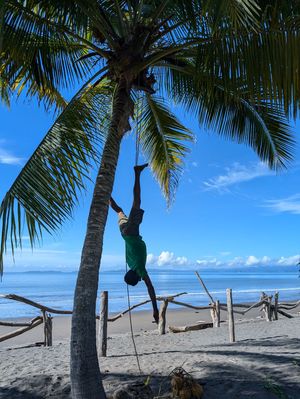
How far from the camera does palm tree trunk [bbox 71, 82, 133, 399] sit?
13.0 feet

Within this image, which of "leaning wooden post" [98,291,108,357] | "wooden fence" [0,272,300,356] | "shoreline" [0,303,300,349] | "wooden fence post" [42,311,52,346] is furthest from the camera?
"shoreline" [0,303,300,349]

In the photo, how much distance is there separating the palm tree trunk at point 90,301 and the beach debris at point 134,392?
0.44m

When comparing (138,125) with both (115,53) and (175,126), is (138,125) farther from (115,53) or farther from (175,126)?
(115,53)

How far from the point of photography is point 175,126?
7.40 metres

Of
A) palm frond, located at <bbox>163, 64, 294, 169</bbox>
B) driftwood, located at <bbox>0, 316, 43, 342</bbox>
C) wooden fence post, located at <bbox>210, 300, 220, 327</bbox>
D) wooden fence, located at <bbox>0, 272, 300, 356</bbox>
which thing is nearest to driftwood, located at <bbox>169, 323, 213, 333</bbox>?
wooden fence, located at <bbox>0, 272, 300, 356</bbox>

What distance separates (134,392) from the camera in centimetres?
454

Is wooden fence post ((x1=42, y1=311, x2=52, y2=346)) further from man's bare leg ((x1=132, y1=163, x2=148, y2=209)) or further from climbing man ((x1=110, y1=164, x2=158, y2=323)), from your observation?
man's bare leg ((x1=132, y1=163, x2=148, y2=209))

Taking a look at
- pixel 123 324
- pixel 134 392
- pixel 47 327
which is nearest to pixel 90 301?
pixel 134 392

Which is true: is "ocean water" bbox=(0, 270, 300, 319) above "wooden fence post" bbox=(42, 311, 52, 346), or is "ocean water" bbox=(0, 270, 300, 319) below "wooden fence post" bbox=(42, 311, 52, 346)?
below

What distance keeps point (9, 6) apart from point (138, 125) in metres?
3.49

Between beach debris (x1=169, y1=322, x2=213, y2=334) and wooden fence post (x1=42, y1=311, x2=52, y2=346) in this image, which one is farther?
beach debris (x1=169, y1=322, x2=213, y2=334)

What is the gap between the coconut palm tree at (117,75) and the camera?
3.88 metres

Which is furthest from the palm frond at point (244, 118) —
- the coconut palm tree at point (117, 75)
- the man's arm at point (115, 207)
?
the man's arm at point (115, 207)

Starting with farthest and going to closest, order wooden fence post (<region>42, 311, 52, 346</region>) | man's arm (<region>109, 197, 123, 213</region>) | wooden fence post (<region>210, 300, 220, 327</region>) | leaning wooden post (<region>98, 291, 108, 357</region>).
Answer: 1. wooden fence post (<region>210, 300, 220, 327</region>)
2. wooden fence post (<region>42, 311, 52, 346</region>)
3. leaning wooden post (<region>98, 291, 108, 357</region>)
4. man's arm (<region>109, 197, 123, 213</region>)
